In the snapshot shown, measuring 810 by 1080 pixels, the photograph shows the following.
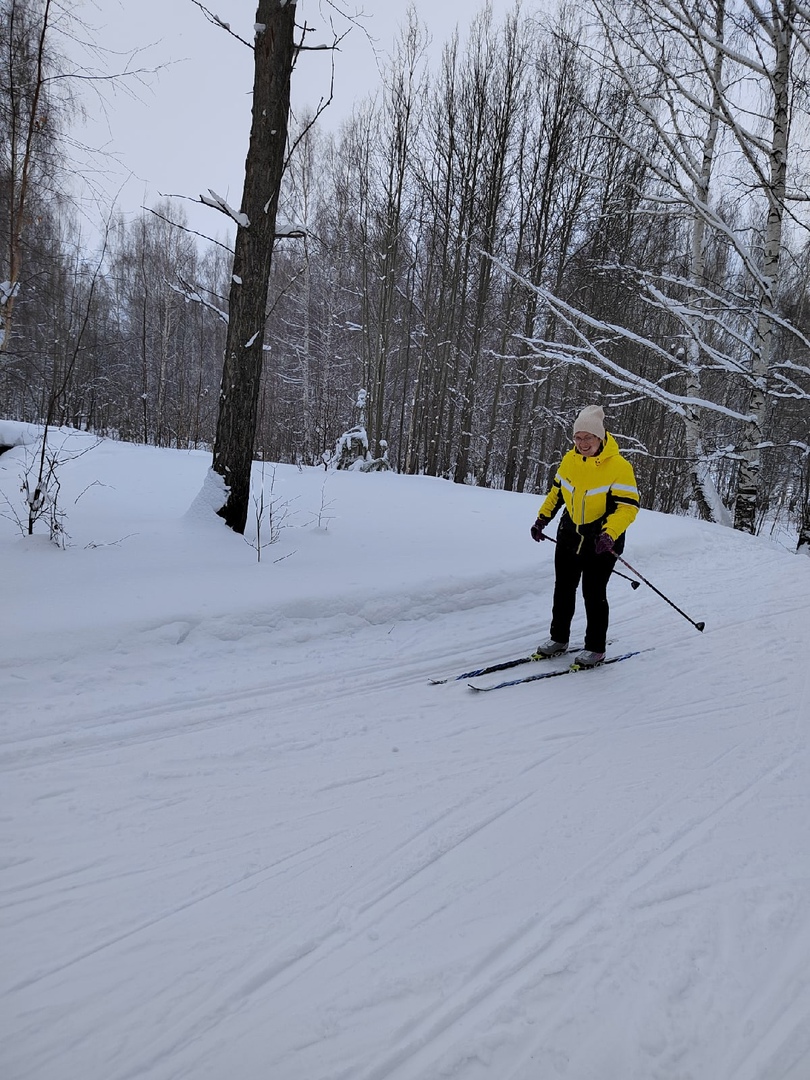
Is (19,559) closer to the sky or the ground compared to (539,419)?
closer to the ground

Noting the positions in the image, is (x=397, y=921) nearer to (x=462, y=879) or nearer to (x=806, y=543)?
(x=462, y=879)

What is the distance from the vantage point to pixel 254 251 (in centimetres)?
536

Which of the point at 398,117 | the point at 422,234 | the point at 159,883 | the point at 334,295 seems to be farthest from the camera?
the point at 334,295

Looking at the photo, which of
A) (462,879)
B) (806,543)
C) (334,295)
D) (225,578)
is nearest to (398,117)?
(334,295)

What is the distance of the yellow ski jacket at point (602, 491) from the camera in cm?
402

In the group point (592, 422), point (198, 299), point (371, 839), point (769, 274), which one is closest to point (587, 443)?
point (592, 422)

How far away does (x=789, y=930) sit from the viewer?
6.44 ft

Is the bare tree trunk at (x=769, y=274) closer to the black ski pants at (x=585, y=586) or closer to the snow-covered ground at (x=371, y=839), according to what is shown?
the black ski pants at (x=585, y=586)

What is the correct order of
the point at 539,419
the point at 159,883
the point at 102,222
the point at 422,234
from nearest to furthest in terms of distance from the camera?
the point at 159,883 → the point at 102,222 → the point at 422,234 → the point at 539,419

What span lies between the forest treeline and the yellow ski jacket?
2723mm

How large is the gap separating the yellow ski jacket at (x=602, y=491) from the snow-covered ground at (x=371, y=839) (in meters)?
1.10

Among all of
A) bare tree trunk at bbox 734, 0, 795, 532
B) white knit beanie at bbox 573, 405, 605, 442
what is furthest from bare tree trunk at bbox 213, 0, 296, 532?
bare tree trunk at bbox 734, 0, 795, 532

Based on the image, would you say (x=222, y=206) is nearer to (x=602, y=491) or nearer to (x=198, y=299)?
(x=198, y=299)

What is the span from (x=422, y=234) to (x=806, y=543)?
1414 centimetres
